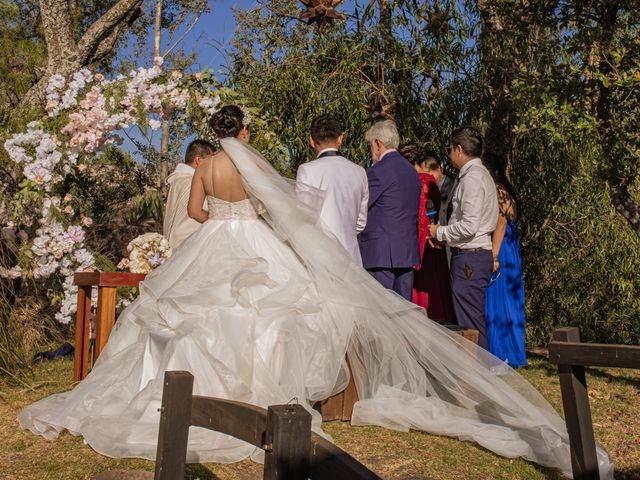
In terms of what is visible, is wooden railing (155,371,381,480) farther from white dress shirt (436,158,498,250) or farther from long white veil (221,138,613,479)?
white dress shirt (436,158,498,250)

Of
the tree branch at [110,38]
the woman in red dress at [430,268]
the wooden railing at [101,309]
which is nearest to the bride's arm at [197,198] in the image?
the wooden railing at [101,309]

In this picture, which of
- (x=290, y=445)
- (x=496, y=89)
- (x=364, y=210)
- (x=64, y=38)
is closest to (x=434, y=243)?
(x=364, y=210)

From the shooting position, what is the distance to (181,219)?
766cm

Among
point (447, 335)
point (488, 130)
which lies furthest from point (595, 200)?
point (447, 335)

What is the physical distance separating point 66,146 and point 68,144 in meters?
0.03

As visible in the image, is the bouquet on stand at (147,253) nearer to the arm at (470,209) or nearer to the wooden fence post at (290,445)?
the arm at (470,209)

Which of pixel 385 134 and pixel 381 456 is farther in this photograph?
pixel 385 134

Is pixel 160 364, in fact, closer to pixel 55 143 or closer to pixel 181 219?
pixel 181 219

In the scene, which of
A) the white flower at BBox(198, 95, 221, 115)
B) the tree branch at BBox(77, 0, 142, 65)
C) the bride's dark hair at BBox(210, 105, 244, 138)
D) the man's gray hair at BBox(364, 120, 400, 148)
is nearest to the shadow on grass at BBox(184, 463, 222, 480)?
the bride's dark hair at BBox(210, 105, 244, 138)

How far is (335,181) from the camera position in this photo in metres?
6.75

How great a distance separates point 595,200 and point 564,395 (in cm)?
630

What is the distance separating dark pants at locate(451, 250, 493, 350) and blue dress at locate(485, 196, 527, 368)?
2.66 ft

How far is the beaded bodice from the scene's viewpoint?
591 centimetres

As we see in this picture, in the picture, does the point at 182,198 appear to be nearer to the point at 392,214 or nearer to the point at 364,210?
the point at 364,210
